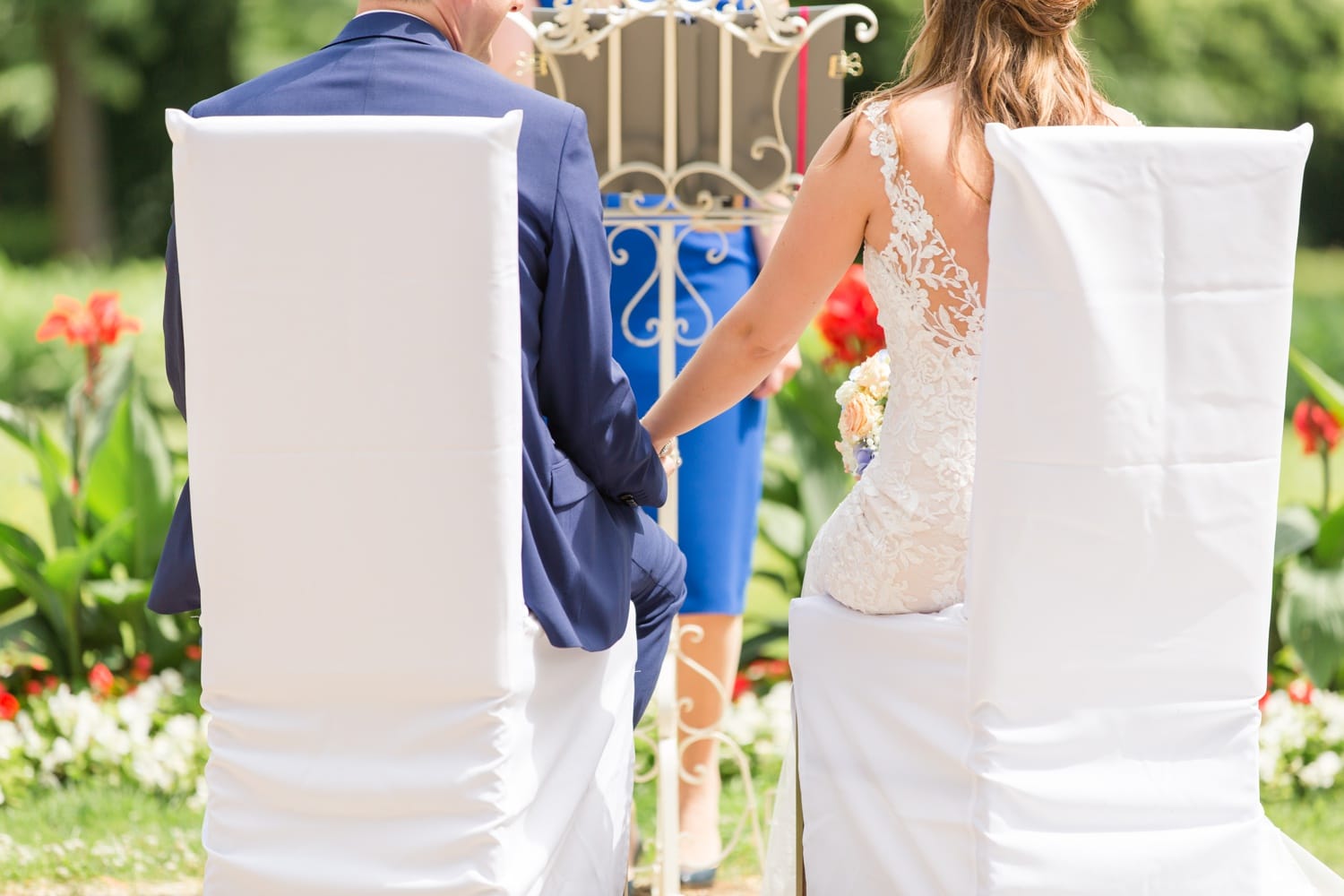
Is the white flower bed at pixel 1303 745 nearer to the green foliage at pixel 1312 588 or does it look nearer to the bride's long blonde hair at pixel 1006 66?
the green foliage at pixel 1312 588

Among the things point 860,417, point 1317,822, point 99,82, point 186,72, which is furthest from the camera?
point 186,72

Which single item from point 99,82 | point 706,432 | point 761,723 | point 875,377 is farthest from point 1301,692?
point 99,82

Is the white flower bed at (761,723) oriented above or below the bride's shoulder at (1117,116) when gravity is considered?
below

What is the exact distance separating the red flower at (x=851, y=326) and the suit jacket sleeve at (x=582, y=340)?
7.20ft

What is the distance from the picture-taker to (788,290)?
2162 mm

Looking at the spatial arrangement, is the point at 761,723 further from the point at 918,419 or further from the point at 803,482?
the point at 918,419

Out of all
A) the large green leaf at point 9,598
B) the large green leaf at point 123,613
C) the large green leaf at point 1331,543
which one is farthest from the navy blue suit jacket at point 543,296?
the large green leaf at point 1331,543

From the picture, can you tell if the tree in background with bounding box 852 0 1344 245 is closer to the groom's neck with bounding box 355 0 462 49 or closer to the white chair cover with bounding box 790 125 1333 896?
the groom's neck with bounding box 355 0 462 49

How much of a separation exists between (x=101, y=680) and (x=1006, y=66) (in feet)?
9.89

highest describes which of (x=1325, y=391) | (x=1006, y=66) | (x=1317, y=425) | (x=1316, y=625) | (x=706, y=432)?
(x=1006, y=66)

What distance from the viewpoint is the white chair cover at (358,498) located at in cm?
176

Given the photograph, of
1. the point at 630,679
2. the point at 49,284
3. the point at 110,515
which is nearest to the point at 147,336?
the point at 49,284

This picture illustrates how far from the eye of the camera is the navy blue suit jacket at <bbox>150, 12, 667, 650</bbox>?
1.98 meters

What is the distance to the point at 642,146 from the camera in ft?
9.02
